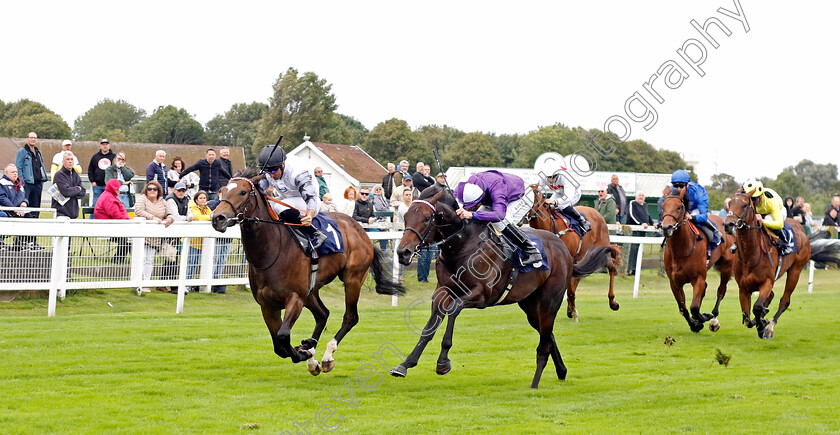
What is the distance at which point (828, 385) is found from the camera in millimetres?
7363

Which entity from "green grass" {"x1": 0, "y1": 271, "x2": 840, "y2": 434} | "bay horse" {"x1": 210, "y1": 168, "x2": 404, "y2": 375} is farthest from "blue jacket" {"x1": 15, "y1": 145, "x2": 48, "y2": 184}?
"bay horse" {"x1": 210, "y1": 168, "x2": 404, "y2": 375}

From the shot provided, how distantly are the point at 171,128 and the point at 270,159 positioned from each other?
57706 mm

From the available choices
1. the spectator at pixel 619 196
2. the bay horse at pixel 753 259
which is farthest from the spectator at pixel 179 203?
the spectator at pixel 619 196

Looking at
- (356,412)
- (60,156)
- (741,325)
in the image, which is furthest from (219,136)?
(356,412)

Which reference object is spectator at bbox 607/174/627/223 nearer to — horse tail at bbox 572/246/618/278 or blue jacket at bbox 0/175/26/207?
horse tail at bbox 572/246/618/278

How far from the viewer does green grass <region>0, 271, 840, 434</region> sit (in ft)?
18.2

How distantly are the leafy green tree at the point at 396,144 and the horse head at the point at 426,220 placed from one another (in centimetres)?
4683

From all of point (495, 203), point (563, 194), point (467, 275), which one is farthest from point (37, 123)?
point (467, 275)

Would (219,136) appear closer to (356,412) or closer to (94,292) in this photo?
(94,292)

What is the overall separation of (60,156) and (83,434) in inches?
361

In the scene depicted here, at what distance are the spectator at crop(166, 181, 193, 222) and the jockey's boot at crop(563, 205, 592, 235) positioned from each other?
16.7 ft

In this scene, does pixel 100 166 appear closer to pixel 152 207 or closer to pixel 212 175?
pixel 212 175

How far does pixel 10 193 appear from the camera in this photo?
11.8 m

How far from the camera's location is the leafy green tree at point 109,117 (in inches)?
3088
